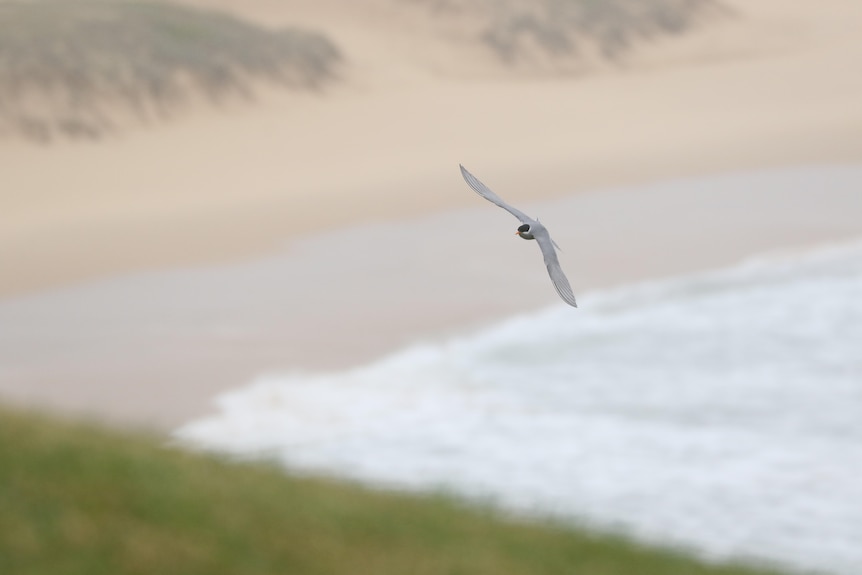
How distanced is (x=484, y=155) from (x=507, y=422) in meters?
15.1

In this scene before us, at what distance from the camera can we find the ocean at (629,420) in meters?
12.2

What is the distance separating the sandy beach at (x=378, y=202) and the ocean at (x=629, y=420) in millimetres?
996

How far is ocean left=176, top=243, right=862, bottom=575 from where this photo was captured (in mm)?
12250

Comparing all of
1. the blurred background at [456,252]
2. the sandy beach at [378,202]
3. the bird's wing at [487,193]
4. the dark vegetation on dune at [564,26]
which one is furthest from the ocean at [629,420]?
the dark vegetation on dune at [564,26]

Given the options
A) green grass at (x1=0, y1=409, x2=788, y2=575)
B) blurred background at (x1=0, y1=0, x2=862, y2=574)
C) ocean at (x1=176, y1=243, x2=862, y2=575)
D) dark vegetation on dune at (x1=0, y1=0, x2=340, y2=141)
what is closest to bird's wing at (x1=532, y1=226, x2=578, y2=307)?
green grass at (x1=0, y1=409, x2=788, y2=575)

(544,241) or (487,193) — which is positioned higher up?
(487,193)

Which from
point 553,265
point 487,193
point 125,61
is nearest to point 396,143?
point 125,61

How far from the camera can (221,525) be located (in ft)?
22.3

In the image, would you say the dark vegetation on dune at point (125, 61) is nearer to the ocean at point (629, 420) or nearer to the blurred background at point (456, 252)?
the blurred background at point (456, 252)

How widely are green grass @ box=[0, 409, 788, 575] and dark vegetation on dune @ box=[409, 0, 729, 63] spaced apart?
30.0 meters

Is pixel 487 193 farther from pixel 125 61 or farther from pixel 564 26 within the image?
pixel 564 26

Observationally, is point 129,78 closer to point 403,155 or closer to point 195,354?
point 403,155

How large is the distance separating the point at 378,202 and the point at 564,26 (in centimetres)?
1487

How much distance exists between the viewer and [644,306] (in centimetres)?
1970
